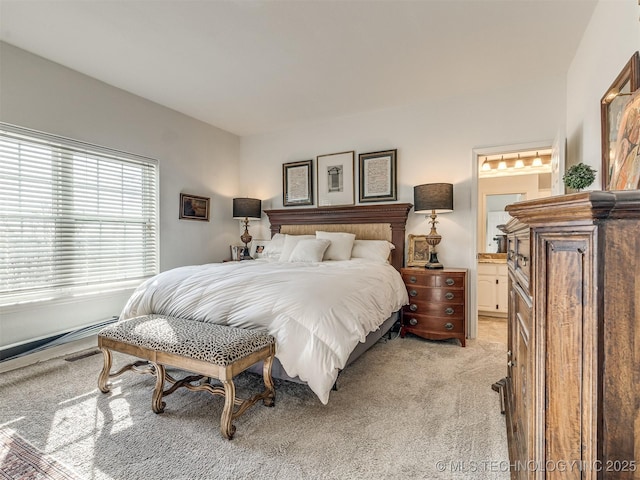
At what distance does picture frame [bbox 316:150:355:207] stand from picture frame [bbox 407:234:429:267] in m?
0.98

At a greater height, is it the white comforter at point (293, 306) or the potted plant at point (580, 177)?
the potted plant at point (580, 177)

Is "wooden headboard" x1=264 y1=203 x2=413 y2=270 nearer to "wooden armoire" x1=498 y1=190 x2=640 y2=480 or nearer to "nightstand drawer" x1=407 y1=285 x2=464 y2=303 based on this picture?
"nightstand drawer" x1=407 y1=285 x2=464 y2=303

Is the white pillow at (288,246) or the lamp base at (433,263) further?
the white pillow at (288,246)

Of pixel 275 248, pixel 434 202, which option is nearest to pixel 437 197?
pixel 434 202

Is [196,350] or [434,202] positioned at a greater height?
[434,202]

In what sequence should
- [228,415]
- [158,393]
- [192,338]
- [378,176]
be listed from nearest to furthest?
[228,415]
[192,338]
[158,393]
[378,176]

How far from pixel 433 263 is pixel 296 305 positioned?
83.7 inches

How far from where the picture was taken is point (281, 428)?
186cm

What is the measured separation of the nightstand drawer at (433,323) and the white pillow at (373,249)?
695 mm

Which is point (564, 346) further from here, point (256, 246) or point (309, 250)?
point (256, 246)

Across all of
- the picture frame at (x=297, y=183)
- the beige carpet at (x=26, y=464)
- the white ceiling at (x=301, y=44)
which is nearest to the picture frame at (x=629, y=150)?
the white ceiling at (x=301, y=44)

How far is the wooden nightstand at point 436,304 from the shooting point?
3312 mm

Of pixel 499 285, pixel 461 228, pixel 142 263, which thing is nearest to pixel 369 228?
pixel 461 228

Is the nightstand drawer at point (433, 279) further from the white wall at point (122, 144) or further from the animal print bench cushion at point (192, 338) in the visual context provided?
the white wall at point (122, 144)
